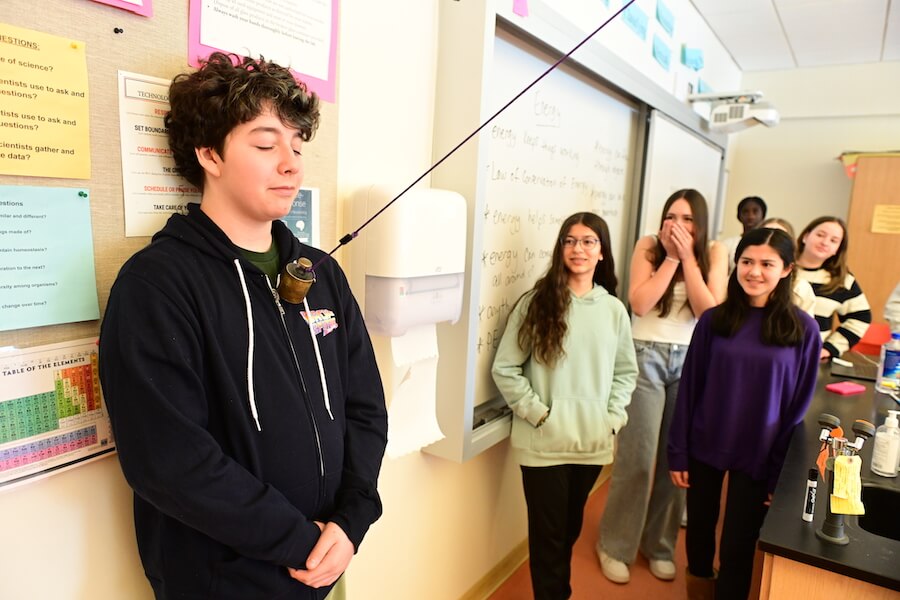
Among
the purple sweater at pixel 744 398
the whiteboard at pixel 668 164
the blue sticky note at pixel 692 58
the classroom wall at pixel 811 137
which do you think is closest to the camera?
the purple sweater at pixel 744 398

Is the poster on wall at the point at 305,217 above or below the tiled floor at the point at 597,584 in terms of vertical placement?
above

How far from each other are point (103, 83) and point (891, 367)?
101 inches

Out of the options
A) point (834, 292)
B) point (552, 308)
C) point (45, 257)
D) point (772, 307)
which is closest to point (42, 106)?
point (45, 257)

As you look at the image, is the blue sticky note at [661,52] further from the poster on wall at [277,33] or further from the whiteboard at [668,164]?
the poster on wall at [277,33]

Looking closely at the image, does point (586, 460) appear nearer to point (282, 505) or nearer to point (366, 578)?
point (366, 578)

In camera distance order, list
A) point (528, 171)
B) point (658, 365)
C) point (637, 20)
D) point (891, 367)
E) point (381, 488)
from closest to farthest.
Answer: point (381, 488)
point (528, 171)
point (891, 367)
point (658, 365)
point (637, 20)

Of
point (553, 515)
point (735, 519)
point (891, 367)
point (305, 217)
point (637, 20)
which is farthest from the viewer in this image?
point (637, 20)

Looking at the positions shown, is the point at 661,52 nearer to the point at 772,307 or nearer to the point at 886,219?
the point at 772,307

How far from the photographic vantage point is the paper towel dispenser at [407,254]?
1300 mm

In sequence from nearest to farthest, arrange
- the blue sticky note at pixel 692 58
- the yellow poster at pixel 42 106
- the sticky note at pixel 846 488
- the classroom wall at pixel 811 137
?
the yellow poster at pixel 42 106, the sticky note at pixel 846 488, the blue sticky note at pixel 692 58, the classroom wall at pixel 811 137

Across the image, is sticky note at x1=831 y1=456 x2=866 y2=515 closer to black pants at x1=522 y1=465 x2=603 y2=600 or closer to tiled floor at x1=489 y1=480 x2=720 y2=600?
black pants at x1=522 y1=465 x2=603 y2=600

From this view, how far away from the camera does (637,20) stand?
2.61 m

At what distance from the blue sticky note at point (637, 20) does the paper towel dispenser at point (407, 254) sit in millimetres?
1596

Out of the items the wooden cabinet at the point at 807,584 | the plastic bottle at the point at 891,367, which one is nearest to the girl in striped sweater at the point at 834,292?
the plastic bottle at the point at 891,367
